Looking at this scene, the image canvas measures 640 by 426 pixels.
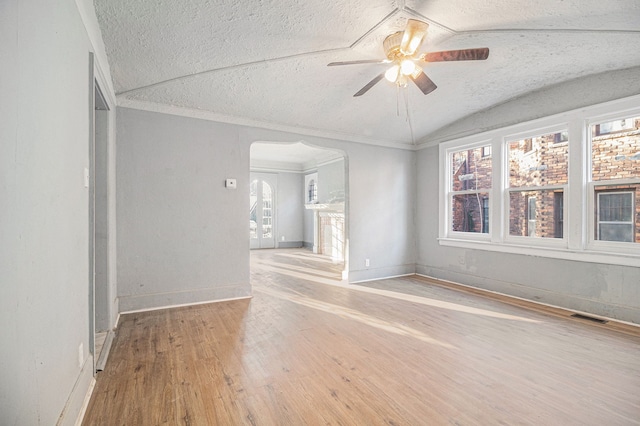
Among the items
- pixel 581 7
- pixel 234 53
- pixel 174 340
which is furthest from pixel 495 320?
pixel 234 53

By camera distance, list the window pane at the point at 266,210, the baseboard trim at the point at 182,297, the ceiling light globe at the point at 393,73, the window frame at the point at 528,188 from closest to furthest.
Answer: the ceiling light globe at the point at 393,73, the baseboard trim at the point at 182,297, the window frame at the point at 528,188, the window pane at the point at 266,210

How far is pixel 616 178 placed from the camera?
3326 mm

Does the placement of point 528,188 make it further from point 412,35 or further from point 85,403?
point 85,403

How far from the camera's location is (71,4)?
1.69 meters

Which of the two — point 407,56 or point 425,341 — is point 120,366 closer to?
point 425,341

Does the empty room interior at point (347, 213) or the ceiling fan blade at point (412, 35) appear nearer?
the empty room interior at point (347, 213)

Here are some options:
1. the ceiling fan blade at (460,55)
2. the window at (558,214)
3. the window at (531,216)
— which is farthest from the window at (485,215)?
the ceiling fan blade at (460,55)

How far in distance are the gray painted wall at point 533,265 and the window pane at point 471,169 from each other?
1.02 ft

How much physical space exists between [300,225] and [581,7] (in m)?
8.16

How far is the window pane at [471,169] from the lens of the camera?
4.66m

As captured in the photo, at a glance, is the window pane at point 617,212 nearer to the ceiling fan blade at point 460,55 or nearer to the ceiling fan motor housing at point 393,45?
the ceiling fan blade at point 460,55

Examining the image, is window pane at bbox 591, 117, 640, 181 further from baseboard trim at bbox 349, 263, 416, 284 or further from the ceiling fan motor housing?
baseboard trim at bbox 349, 263, 416, 284

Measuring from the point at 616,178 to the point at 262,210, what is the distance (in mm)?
7867

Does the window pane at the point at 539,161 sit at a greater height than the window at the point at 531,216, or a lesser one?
greater
